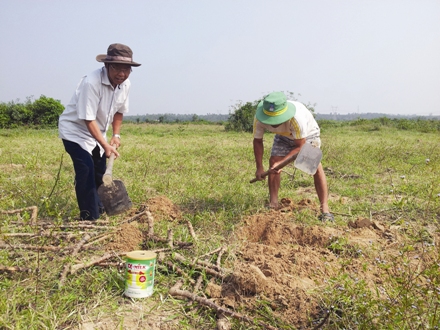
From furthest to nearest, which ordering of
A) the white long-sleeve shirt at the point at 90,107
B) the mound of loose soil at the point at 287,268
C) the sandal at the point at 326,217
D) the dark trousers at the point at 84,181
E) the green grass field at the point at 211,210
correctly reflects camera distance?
the sandal at the point at 326,217, the dark trousers at the point at 84,181, the white long-sleeve shirt at the point at 90,107, the mound of loose soil at the point at 287,268, the green grass field at the point at 211,210

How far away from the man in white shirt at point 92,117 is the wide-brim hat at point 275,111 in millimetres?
1309

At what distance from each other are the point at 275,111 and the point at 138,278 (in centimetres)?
216

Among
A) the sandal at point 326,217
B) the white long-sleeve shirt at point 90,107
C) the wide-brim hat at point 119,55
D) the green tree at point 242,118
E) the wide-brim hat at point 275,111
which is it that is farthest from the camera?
the green tree at point 242,118

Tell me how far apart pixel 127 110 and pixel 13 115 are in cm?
2102

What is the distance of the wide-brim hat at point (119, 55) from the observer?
3.35m

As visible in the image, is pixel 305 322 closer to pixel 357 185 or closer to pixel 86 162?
pixel 86 162

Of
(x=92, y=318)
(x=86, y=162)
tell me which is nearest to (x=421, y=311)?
(x=92, y=318)

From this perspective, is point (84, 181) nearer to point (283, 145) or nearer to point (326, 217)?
point (283, 145)

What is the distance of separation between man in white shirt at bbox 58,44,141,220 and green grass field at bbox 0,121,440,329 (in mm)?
219

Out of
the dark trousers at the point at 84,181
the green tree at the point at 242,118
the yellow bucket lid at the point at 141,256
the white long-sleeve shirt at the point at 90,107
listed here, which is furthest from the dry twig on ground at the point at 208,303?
the green tree at the point at 242,118

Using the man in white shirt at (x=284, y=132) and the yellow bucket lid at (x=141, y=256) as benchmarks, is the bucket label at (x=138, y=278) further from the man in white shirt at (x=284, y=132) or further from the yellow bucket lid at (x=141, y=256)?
the man in white shirt at (x=284, y=132)

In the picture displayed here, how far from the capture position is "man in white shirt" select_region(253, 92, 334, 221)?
3.77 metres

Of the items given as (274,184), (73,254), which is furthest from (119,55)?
(274,184)

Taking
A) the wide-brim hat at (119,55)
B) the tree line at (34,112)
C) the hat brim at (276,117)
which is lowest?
the tree line at (34,112)
